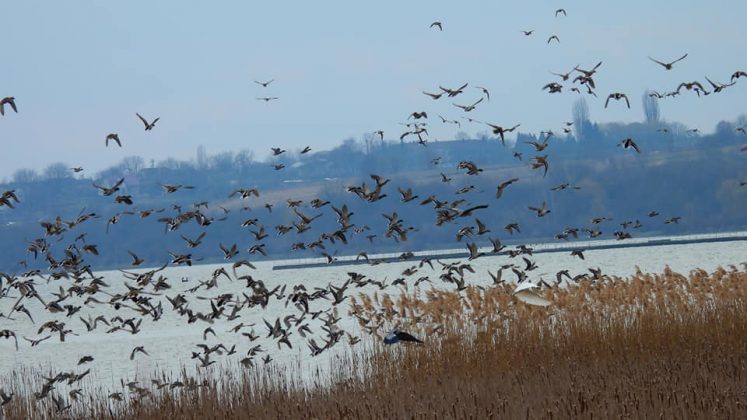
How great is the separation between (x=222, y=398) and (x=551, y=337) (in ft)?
23.6

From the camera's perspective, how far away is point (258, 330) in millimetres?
64812

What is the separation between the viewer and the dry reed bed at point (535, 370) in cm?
1288

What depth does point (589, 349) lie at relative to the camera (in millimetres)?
20469

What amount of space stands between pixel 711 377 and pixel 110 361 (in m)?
41.5

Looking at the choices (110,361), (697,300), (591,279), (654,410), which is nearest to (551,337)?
(697,300)

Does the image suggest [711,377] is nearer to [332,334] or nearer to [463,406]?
[463,406]

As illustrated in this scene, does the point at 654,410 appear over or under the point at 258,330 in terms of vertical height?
over

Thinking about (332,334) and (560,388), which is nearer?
(560,388)

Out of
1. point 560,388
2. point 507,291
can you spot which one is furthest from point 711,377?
point 507,291

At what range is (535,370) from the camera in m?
18.6

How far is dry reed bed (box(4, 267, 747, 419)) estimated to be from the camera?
12883mm

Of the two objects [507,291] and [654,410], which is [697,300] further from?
[654,410]

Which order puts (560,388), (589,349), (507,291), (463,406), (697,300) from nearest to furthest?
1. (463,406)
2. (560,388)
3. (589,349)
4. (697,300)
5. (507,291)

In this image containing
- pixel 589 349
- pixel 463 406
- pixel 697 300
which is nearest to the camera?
pixel 463 406
